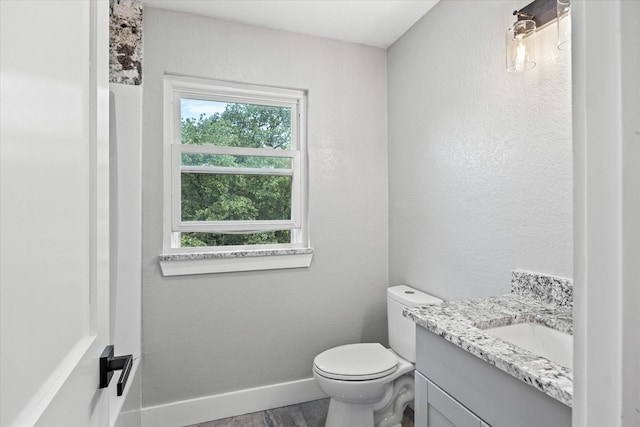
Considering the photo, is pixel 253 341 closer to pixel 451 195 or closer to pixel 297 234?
pixel 297 234

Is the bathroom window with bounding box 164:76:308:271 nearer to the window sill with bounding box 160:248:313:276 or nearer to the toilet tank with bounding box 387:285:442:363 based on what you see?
the window sill with bounding box 160:248:313:276

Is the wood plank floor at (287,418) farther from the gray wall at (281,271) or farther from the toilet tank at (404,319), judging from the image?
the toilet tank at (404,319)

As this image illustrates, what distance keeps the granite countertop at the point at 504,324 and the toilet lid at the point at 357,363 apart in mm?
608

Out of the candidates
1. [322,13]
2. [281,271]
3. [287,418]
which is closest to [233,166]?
[281,271]

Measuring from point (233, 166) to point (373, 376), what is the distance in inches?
58.3

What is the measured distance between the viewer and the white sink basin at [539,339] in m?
1.01

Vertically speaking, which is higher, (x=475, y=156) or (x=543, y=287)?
(x=475, y=156)

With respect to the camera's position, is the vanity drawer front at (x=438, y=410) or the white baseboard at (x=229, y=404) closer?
the vanity drawer front at (x=438, y=410)

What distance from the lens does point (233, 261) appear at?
205 centimetres

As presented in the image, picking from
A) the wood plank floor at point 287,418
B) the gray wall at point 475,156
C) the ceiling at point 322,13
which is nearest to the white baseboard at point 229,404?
the wood plank floor at point 287,418

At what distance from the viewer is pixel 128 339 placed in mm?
1806

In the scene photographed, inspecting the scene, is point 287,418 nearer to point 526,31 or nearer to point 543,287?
point 543,287
